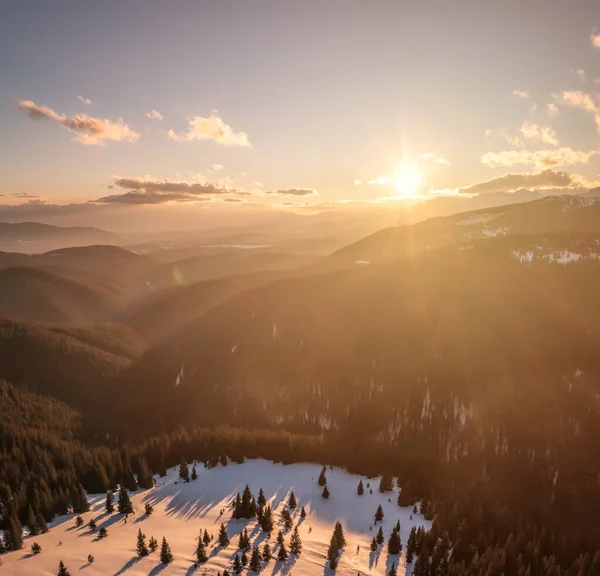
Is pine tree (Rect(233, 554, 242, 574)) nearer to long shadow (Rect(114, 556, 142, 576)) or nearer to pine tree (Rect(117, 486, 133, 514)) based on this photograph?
long shadow (Rect(114, 556, 142, 576))

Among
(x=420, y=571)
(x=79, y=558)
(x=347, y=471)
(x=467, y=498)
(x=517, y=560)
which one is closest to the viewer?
(x=79, y=558)

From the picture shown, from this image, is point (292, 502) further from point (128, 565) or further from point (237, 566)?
point (128, 565)

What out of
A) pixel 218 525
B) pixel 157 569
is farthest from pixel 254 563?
pixel 218 525

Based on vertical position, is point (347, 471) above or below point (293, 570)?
below

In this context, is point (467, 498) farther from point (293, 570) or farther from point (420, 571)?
point (293, 570)

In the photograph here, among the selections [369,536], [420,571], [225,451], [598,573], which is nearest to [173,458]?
[225,451]

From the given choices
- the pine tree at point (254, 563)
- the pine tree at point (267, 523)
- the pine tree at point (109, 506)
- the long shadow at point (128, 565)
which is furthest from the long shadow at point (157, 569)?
the pine tree at point (109, 506)

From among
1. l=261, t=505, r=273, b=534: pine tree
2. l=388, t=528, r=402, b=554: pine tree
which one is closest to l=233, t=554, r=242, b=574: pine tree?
l=261, t=505, r=273, b=534: pine tree

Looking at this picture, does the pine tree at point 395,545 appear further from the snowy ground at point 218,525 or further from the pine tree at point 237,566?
the pine tree at point 237,566
